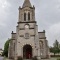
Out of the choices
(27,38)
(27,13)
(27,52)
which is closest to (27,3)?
(27,13)

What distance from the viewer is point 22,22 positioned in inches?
1876

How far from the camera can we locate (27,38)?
45531mm

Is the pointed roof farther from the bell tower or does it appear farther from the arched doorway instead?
the arched doorway

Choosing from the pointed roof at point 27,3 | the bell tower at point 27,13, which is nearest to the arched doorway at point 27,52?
the bell tower at point 27,13

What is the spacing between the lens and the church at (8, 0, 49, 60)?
146 ft

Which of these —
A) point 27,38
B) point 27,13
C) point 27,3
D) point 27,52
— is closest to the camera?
point 27,38

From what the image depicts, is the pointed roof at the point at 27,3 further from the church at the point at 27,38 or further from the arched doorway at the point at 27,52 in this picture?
the arched doorway at the point at 27,52

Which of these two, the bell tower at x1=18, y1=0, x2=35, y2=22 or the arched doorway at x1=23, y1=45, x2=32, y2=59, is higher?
the bell tower at x1=18, y1=0, x2=35, y2=22

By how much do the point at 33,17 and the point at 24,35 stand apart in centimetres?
732

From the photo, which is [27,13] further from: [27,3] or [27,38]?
[27,38]

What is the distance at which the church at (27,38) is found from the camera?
146 feet

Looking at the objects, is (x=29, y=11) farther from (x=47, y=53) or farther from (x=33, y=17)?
(x=47, y=53)

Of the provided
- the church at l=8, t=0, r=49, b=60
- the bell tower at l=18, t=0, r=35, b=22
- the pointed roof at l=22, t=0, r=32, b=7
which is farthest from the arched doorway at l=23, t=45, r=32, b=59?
the pointed roof at l=22, t=0, r=32, b=7

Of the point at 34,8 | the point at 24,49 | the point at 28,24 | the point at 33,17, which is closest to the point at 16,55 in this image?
the point at 24,49
